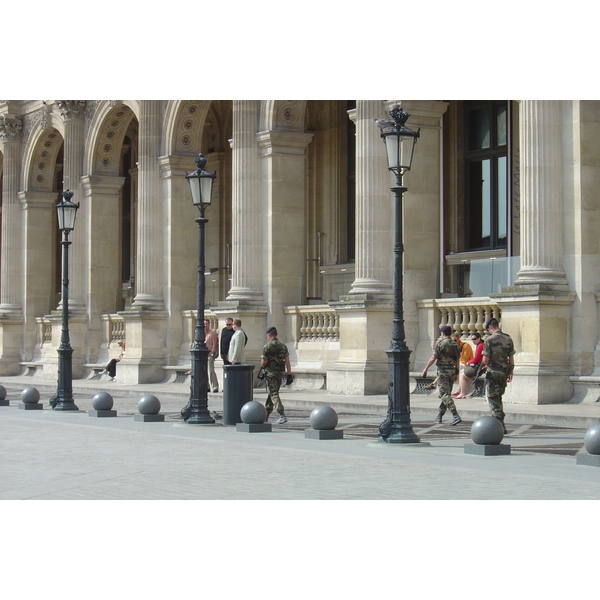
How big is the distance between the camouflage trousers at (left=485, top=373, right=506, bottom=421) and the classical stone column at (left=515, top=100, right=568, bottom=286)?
196 inches

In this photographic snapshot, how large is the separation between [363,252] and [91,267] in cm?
1332

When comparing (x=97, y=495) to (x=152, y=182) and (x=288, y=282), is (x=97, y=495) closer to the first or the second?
(x=288, y=282)

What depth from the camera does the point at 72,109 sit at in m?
35.0

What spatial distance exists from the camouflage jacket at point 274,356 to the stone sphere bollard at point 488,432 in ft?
17.3

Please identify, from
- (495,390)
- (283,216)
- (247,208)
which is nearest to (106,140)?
(247,208)

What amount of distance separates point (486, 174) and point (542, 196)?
6.94m

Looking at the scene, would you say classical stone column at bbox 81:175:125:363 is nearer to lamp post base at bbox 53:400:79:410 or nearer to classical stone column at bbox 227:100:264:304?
classical stone column at bbox 227:100:264:304

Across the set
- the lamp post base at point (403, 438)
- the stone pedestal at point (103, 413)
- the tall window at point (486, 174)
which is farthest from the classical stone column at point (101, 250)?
the lamp post base at point (403, 438)

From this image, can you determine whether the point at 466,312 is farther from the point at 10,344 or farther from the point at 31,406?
the point at 10,344

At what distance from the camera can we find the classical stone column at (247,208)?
2722 centimetres

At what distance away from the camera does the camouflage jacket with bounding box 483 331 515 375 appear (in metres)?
15.0

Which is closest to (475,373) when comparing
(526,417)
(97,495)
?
(526,417)

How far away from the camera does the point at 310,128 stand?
32.0 metres

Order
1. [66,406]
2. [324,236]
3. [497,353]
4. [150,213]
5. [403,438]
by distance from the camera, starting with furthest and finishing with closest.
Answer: [324,236] → [150,213] → [66,406] → [497,353] → [403,438]
